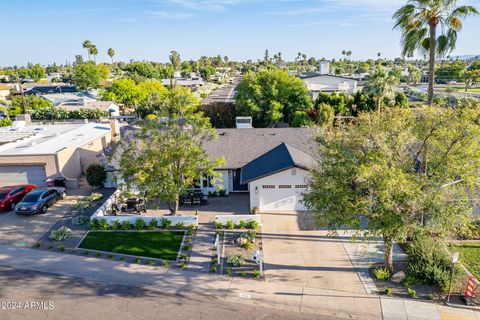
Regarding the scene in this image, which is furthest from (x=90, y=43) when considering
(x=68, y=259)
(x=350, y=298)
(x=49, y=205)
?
(x=350, y=298)

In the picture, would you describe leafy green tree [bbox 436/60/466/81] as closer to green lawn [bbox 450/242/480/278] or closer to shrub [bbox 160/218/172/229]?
green lawn [bbox 450/242/480/278]

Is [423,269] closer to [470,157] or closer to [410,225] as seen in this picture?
[410,225]

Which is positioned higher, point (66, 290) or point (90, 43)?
point (90, 43)

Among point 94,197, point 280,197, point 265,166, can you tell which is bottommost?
point 280,197

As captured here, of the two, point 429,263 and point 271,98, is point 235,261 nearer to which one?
point 429,263

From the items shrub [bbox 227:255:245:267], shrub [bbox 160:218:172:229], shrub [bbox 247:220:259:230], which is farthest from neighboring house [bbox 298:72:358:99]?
shrub [bbox 227:255:245:267]

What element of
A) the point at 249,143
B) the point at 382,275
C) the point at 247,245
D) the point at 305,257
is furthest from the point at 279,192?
the point at 382,275
